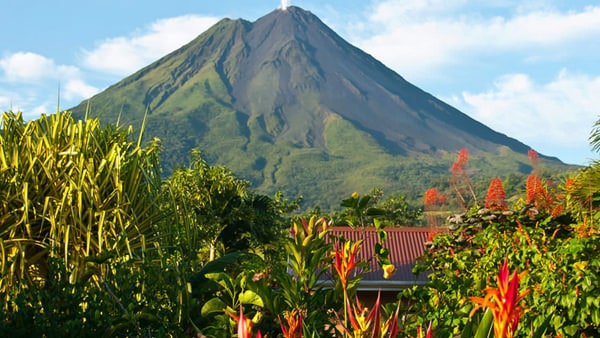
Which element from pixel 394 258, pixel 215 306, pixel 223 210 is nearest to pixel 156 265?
pixel 215 306

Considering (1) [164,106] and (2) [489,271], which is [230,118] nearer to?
(1) [164,106]

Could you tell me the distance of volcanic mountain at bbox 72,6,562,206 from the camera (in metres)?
119

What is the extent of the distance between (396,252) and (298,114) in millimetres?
132882

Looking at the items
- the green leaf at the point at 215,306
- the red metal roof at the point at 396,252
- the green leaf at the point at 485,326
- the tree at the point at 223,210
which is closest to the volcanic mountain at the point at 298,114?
the tree at the point at 223,210

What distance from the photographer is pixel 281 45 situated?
555 ft

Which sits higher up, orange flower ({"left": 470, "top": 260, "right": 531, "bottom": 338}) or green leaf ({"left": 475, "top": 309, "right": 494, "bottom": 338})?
orange flower ({"left": 470, "top": 260, "right": 531, "bottom": 338})

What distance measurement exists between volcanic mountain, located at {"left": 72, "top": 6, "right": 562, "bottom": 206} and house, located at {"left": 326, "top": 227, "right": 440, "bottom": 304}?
8921cm

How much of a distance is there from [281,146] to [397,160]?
21282mm

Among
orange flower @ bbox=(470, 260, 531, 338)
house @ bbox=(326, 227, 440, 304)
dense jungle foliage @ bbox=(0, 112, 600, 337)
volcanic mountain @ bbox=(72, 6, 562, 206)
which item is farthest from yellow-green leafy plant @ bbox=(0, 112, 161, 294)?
volcanic mountain @ bbox=(72, 6, 562, 206)

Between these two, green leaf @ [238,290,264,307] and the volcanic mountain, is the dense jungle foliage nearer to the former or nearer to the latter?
green leaf @ [238,290,264,307]

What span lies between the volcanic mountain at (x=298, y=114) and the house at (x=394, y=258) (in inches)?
3512

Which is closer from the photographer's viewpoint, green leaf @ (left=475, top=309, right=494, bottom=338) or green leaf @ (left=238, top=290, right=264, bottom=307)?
green leaf @ (left=475, top=309, right=494, bottom=338)

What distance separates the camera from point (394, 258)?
47.6ft

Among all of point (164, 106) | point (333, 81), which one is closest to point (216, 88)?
point (164, 106)
